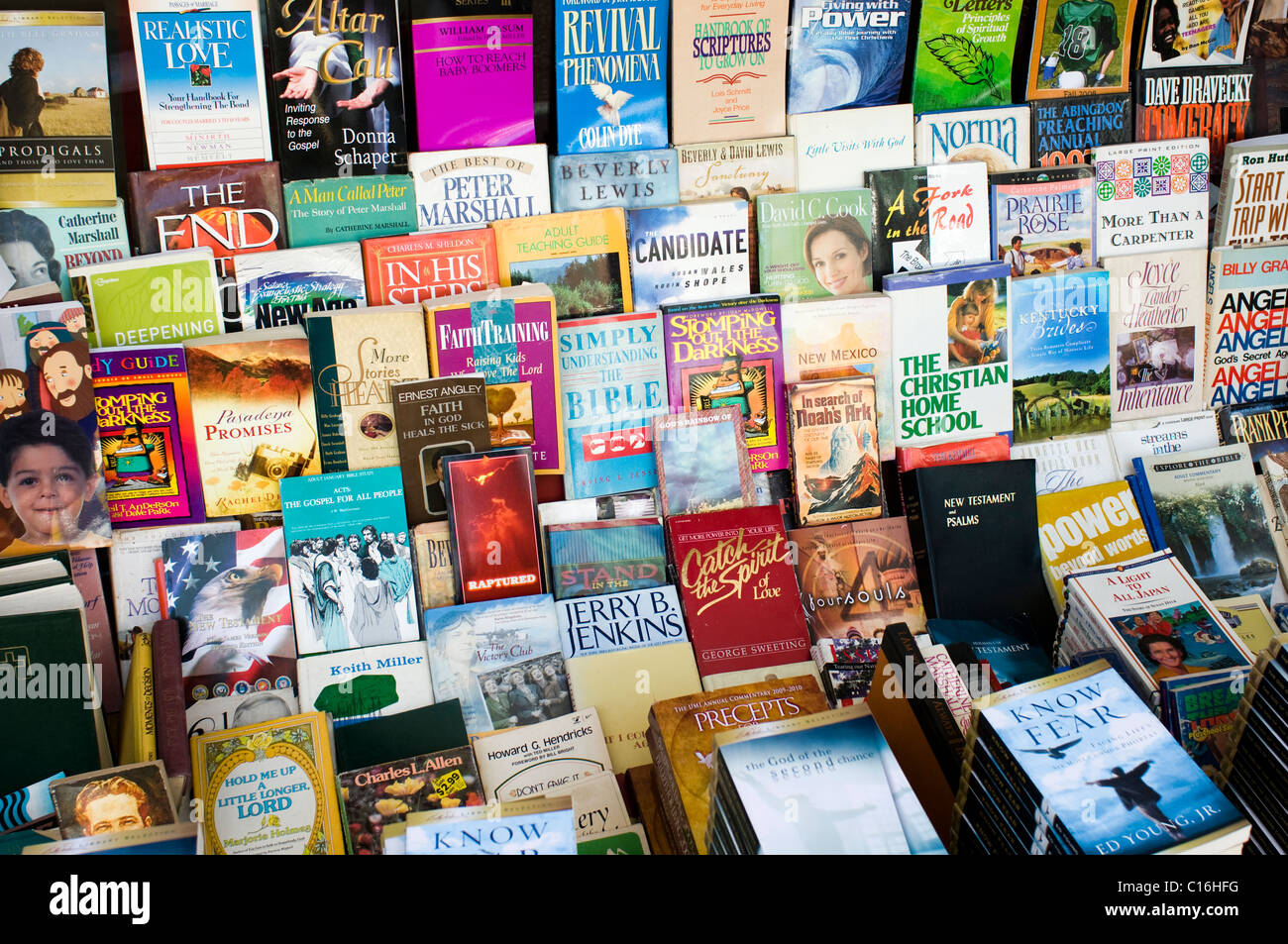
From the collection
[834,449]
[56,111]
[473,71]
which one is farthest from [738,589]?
[56,111]

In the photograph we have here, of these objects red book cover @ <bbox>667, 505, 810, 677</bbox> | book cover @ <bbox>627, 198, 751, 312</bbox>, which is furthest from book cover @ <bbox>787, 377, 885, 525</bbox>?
book cover @ <bbox>627, 198, 751, 312</bbox>

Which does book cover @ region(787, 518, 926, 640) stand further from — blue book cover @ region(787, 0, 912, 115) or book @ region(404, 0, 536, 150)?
book @ region(404, 0, 536, 150)

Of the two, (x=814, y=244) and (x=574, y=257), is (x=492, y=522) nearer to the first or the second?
(x=574, y=257)

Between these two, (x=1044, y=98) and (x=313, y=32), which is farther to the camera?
(x=1044, y=98)

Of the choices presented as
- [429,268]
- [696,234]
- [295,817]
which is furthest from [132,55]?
[295,817]

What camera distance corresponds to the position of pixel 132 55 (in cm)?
216

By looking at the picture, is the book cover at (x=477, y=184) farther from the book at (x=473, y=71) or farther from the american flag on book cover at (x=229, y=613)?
the american flag on book cover at (x=229, y=613)

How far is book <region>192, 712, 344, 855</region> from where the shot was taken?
75.3 inches

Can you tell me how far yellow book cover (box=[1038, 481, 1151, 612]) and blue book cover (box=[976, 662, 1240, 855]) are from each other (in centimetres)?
108

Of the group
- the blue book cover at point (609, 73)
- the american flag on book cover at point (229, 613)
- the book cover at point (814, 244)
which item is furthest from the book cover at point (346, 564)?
the book cover at point (814, 244)

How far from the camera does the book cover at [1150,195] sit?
2641 millimetres
